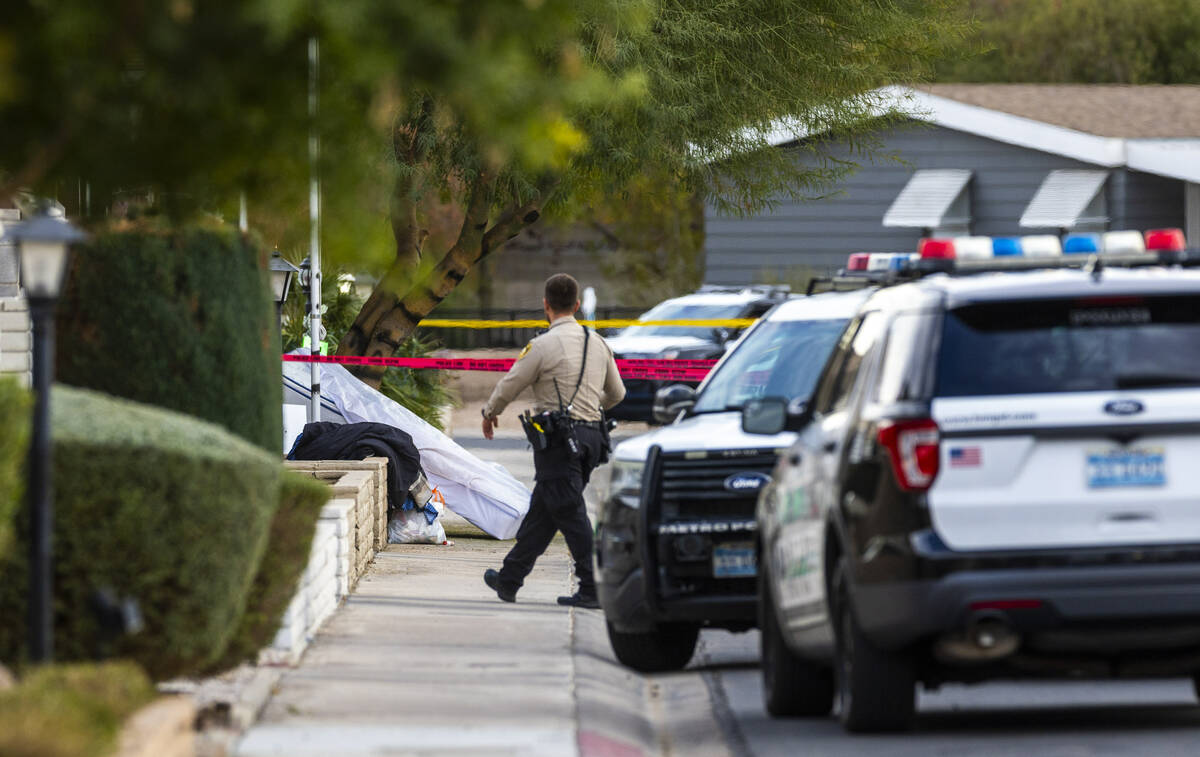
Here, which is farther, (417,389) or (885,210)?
(885,210)

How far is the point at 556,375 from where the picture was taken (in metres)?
11.9

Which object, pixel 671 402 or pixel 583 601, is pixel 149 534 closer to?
pixel 671 402

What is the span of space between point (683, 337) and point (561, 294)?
1780 cm

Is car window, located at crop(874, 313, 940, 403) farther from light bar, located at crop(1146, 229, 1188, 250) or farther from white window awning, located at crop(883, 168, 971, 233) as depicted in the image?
white window awning, located at crop(883, 168, 971, 233)

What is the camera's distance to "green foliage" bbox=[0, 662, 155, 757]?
5.10 metres

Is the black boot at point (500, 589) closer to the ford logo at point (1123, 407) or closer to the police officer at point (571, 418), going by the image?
the police officer at point (571, 418)

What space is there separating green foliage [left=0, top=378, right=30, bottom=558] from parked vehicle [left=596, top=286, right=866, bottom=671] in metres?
3.82

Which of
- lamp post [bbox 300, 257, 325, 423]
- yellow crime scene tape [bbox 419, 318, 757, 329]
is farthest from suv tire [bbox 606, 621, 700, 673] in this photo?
lamp post [bbox 300, 257, 325, 423]

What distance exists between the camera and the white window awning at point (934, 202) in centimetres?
3174

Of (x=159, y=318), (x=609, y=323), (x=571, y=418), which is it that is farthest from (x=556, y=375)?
(x=609, y=323)

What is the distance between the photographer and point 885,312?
7.77 metres

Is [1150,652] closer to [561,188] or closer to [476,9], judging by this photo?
[476,9]

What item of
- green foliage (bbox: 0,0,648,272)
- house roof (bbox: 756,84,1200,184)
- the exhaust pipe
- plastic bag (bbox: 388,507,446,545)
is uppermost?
house roof (bbox: 756,84,1200,184)

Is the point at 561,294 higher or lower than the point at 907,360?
higher
